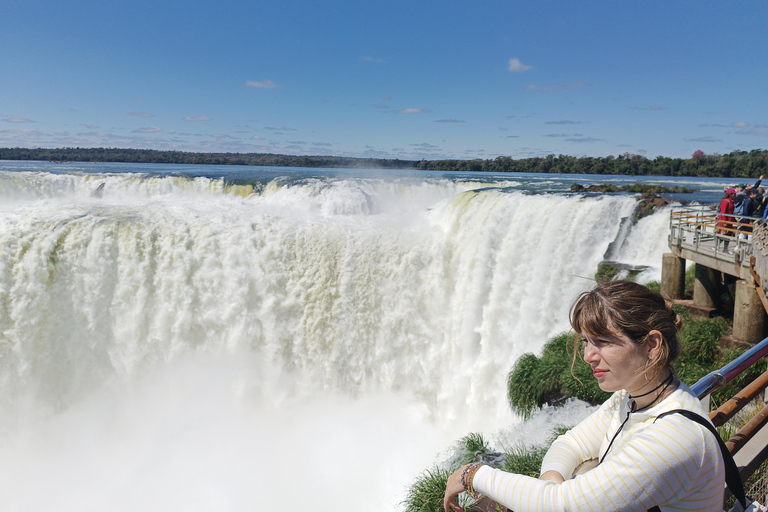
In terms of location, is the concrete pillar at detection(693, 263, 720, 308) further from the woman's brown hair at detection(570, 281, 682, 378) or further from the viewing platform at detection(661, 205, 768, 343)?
the woman's brown hair at detection(570, 281, 682, 378)

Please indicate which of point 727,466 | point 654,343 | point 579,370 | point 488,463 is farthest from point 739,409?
point 579,370

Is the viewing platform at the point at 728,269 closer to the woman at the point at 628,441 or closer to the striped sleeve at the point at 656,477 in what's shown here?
the woman at the point at 628,441

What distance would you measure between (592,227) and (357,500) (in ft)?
25.8

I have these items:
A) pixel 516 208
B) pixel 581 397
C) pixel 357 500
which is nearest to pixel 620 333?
pixel 581 397

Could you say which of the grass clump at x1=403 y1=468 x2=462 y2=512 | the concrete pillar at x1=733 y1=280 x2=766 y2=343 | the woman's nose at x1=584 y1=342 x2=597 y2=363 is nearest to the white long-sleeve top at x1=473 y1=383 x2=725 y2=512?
the woman's nose at x1=584 y1=342 x2=597 y2=363

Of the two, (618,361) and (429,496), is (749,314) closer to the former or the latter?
(429,496)

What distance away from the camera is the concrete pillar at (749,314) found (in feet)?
25.4

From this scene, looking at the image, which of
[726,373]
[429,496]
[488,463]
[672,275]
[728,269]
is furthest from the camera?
[672,275]

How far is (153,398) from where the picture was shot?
1263 cm

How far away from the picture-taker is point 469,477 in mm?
1749

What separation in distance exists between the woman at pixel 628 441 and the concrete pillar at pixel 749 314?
761cm

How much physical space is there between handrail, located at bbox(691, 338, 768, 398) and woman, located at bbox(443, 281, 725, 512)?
33 centimetres

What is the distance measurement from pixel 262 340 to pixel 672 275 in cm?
971

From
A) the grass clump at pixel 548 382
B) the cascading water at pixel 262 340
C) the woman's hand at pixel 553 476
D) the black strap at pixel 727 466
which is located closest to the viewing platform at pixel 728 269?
the cascading water at pixel 262 340
